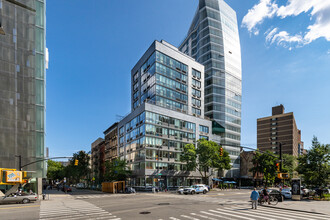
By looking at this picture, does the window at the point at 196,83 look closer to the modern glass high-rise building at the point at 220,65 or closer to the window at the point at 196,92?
the window at the point at 196,92

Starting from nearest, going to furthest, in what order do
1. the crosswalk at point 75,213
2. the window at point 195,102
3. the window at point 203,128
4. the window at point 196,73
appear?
the crosswalk at point 75,213 < the window at point 203,128 < the window at point 195,102 < the window at point 196,73

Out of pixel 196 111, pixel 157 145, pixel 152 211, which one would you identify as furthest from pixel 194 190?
pixel 196 111

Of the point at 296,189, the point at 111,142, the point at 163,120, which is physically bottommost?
the point at 296,189

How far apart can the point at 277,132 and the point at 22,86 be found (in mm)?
127161

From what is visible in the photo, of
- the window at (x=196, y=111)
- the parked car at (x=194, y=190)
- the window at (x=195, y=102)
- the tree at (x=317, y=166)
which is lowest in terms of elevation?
the parked car at (x=194, y=190)

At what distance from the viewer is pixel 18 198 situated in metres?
29.1

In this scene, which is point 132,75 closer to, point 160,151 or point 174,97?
point 174,97

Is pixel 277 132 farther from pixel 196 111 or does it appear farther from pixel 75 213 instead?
pixel 75 213

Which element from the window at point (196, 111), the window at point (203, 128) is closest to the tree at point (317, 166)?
the window at point (203, 128)

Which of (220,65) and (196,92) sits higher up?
(220,65)

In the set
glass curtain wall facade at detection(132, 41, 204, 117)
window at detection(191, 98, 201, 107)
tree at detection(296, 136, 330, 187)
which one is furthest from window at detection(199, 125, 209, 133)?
tree at detection(296, 136, 330, 187)

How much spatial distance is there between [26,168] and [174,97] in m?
39.7

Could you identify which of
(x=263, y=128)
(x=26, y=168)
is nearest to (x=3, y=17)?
(x=26, y=168)

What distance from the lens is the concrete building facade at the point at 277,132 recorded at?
131000 mm
